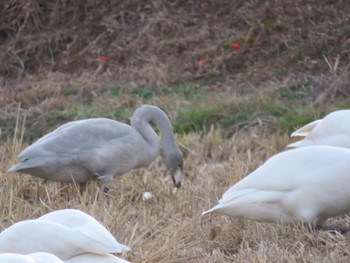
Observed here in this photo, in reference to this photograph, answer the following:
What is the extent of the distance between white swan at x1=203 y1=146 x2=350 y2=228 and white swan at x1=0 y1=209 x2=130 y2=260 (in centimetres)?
142

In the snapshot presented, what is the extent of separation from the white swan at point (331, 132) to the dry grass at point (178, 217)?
1.57ft

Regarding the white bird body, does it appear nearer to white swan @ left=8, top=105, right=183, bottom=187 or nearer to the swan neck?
white swan @ left=8, top=105, right=183, bottom=187

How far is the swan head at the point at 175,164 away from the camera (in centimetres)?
708

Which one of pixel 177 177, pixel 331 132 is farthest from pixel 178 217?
pixel 331 132

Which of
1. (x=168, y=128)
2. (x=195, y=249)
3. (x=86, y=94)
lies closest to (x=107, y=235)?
(x=195, y=249)

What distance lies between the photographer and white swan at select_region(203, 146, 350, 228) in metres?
5.23

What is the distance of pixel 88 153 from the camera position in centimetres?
664

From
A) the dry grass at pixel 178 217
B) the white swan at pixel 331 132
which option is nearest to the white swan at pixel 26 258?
the dry grass at pixel 178 217

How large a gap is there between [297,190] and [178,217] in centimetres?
91

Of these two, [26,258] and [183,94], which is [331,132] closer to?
[26,258]

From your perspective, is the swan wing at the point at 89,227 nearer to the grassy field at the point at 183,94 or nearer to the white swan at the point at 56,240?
the white swan at the point at 56,240

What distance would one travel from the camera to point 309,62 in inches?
464

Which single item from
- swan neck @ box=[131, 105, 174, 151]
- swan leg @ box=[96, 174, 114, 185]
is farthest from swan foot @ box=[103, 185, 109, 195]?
swan neck @ box=[131, 105, 174, 151]

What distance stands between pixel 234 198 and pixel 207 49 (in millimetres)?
7428
